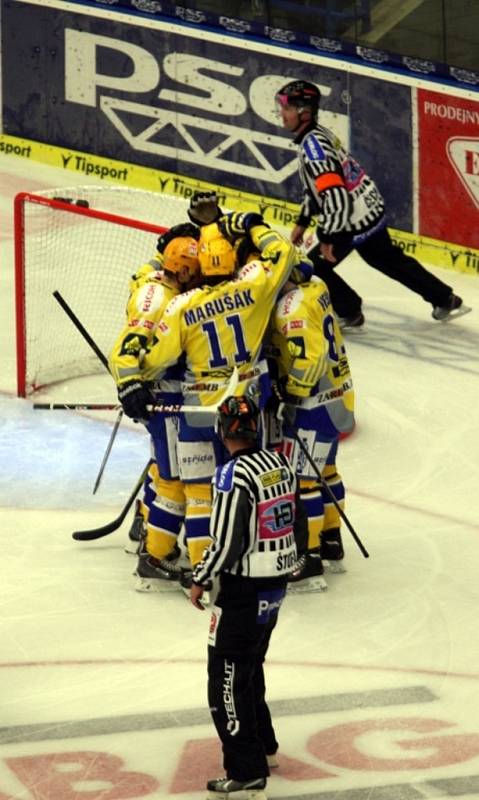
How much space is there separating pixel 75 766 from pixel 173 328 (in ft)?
6.57

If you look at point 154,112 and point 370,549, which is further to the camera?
point 154,112

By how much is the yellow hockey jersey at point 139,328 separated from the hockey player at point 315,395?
50 cm

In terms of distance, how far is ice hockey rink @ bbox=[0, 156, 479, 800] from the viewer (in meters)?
6.96

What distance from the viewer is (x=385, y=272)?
475 inches

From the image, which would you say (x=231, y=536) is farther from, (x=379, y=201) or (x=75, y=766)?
(x=379, y=201)

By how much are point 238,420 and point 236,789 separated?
1272 millimetres

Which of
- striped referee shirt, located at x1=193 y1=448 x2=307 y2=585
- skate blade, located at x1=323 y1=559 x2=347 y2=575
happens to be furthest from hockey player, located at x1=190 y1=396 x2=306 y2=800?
skate blade, located at x1=323 y1=559 x2=347 y2=575

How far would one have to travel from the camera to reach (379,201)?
11711 millimetres

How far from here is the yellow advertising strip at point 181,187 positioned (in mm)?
13289

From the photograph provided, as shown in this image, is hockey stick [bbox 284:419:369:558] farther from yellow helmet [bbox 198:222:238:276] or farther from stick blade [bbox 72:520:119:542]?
stick blade [bbox 72:520:119:542]

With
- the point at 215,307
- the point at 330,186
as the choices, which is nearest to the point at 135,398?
the point at 215,307

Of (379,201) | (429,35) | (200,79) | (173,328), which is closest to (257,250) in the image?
(173,328)

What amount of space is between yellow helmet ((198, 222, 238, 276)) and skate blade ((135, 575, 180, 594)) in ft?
4.52

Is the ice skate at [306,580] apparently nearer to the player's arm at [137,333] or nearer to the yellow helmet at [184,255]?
the player's arm at [137,333]
